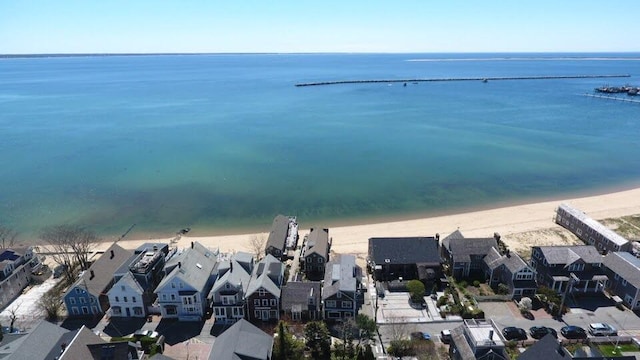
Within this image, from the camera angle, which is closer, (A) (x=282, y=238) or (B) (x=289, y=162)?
→ (A) (x=282, y=238)

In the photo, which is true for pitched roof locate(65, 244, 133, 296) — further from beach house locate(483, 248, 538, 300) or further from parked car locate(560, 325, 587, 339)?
parked car locate(560, 325, 587, 339)

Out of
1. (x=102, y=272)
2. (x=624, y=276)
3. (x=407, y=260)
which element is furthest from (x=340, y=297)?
(x=624, y=276)

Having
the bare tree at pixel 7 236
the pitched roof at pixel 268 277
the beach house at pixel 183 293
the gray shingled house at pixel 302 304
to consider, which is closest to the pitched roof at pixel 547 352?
the gray shingled house at pixel 302 304

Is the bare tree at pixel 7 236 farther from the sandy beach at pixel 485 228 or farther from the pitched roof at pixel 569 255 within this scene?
the pitched roof at pixel 569 255

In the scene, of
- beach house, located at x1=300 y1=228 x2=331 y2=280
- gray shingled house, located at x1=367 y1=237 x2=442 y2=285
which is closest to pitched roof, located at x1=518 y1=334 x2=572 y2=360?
gray shingled house, located at x1=367 y1=237 x2=442 y2=285

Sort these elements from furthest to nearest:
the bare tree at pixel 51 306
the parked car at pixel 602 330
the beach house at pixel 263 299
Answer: the bare tree at pixel 51 306 → the beach house at pixel 263 299 → the parked car at pixel 602 330

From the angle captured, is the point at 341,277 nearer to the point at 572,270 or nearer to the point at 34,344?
the point at 572,270
